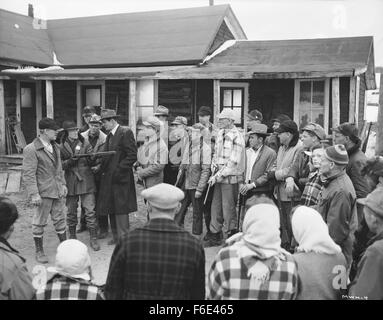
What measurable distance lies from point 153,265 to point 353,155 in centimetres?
324

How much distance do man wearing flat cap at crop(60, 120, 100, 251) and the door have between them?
8996 millimetres

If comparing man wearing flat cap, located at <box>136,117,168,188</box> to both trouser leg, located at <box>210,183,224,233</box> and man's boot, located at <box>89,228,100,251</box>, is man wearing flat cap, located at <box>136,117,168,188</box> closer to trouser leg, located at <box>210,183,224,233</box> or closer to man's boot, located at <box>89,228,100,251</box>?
trouser leg, located at <box>210,183,224,233</box>

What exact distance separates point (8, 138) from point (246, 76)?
7.67 m

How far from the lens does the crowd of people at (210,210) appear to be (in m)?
2.64

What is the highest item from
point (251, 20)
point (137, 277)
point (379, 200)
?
point (251, 20)

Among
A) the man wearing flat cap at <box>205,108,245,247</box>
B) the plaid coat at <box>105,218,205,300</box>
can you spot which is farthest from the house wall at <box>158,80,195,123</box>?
the plaid coat at <box>105,218,205,300</box>

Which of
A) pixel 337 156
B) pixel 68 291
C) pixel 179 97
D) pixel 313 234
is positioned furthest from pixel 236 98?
pixel 68 291

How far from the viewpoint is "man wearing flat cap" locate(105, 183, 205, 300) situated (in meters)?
2.68

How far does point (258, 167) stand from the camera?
5883 mm

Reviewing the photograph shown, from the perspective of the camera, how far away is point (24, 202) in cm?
926

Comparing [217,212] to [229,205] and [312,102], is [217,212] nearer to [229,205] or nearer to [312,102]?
[229,205]
